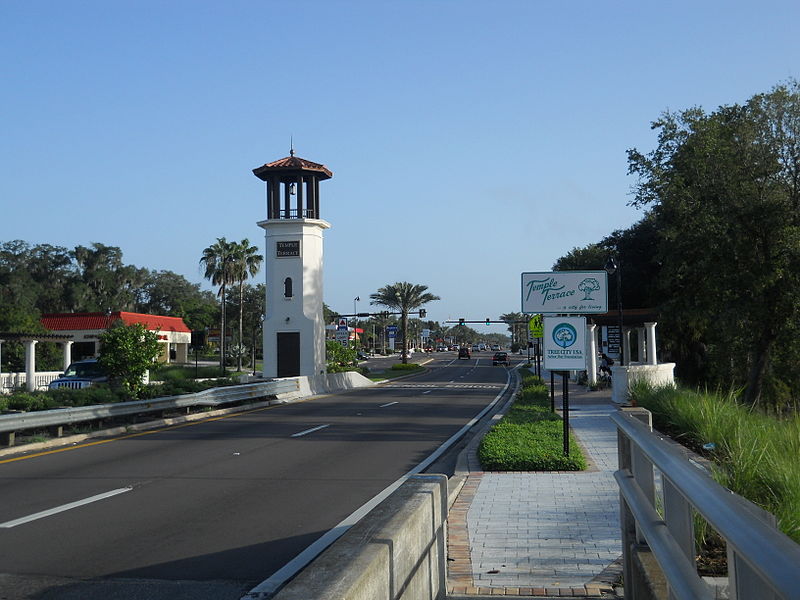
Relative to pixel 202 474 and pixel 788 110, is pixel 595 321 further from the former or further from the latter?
pixel 202 474

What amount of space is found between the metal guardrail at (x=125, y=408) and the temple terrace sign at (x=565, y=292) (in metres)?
9.68

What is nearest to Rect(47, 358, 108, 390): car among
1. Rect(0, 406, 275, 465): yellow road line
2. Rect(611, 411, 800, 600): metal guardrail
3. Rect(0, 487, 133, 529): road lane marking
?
Rect(0, 406, 275, 465): yellow road line

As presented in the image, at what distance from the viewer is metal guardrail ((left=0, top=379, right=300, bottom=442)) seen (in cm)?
1538

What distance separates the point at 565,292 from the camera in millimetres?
14398

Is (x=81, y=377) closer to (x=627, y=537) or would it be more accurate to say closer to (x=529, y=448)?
(x=529, y=448)

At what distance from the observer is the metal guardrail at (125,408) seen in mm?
15375

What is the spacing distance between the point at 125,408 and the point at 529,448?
33.8 ft

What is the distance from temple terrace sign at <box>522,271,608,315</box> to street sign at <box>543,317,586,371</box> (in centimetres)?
32

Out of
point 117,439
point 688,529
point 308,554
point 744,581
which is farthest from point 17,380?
point 744,581

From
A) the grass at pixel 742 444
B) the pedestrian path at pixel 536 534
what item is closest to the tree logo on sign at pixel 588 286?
the grass at pixel 742 444

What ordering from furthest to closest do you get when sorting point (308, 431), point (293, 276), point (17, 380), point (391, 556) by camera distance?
point (293, 276)
point (17, 380)
point (308, 431)
point (391, 556)

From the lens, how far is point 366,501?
10.1 meters

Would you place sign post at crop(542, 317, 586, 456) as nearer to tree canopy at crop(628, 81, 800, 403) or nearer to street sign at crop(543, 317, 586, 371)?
street sign at crop(543, 317, 586, 371)

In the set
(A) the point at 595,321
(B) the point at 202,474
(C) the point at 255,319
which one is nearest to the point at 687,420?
(B) the point at 202,474
